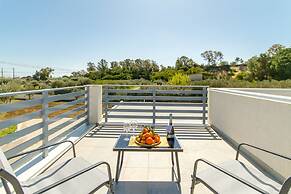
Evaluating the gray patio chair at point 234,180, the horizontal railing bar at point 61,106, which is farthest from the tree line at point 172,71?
the gray patio chair at point 234,180

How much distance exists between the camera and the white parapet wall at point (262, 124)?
2494 millimetres

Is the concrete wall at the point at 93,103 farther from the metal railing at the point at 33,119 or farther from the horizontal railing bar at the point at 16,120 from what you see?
the horizontal railing bar at the point at 16,120

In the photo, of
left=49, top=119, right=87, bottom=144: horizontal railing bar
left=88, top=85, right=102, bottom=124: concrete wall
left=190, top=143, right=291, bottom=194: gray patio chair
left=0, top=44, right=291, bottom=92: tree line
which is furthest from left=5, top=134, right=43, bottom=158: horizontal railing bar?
left=0, top=44, right=291, bottom=92: tree line

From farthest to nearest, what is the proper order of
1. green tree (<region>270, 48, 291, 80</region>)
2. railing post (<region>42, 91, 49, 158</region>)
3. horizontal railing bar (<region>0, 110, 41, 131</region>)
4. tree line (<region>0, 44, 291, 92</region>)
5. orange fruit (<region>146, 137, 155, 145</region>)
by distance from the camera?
1. green tree (<region>270, 48, 291, 80</region>)
2. tree line (<region>0, 44, 291, 92</region>)
3. railing post (<region>42, 91, 49, 158</region>)
4. orange fruit (<region>146, 137, 155, 145</region>)
5. horizontal railing bar (<region>0, 110, 41, 131</region>)

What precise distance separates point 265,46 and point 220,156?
35.1m

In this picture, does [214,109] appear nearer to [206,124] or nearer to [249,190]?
[206,124]

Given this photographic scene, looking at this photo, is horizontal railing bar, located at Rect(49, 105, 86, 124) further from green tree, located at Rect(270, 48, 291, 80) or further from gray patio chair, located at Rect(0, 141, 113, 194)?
green tree, located at Rect(270, 48, 291, 80)

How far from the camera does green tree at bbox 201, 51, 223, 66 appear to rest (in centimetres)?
5031

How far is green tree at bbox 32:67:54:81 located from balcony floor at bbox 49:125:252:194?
3508cm

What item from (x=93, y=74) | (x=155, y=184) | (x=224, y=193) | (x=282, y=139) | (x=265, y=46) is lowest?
(x=155, y=184)

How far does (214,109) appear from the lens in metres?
5.39

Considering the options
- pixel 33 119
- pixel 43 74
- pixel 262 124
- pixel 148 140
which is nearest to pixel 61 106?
pixel 33 119

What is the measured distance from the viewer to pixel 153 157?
3.50 meters

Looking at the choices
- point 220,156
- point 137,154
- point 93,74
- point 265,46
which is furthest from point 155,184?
point 265,46
